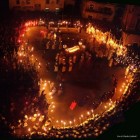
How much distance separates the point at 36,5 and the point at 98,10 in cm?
740

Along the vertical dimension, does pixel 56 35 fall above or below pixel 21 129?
above

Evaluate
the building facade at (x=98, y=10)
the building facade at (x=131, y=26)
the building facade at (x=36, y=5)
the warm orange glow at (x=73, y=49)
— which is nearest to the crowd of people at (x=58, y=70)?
the warm orange glow at (x=73, y=49)

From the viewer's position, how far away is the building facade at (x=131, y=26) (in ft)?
90.3

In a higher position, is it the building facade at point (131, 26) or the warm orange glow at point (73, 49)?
the building facade at point (131, 26)

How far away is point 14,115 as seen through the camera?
16.8 meters

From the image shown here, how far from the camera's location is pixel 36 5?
31156mm

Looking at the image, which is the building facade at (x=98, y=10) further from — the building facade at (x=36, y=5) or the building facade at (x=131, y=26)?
the building facade at (x=36, y=5)

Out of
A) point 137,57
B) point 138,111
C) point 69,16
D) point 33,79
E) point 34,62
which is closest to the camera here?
point 138,111

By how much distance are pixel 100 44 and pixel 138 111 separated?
585 inches

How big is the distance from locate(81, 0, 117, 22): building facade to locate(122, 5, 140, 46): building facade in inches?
112

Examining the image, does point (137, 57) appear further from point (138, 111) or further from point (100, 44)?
point (138, 111)

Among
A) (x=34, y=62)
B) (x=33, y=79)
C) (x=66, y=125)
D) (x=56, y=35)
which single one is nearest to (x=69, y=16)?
(x=56, y=35)

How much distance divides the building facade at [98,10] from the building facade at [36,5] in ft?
9.93

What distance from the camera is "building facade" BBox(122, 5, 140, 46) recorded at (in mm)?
27516
